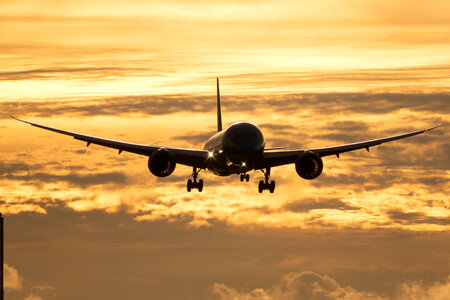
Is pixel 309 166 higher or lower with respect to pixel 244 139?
lower

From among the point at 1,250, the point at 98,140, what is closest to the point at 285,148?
the point at 98,140

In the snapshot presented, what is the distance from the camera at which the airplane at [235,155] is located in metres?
47.9

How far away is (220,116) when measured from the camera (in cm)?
8806

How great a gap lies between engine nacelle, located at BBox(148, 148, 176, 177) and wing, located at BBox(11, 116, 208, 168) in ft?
8.99

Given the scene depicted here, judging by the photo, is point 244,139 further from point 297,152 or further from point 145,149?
point 145,149

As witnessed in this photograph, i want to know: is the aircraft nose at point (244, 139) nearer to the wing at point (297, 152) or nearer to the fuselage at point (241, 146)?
the fuselage at point (241, 146)

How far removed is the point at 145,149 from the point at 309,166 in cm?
1557

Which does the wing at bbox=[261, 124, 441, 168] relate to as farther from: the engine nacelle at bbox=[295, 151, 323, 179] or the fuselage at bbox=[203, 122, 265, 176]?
the fuselage at bbox=[203, 122, 265, 176]

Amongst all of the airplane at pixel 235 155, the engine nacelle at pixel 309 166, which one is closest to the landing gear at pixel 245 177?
the airplane at pixel 235 155

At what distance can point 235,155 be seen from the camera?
48156 mm

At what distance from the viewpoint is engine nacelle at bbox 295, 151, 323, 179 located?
5153 cm

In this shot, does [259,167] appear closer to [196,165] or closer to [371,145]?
[196,165]

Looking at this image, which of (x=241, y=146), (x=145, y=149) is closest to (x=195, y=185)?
(x=145, y=149)

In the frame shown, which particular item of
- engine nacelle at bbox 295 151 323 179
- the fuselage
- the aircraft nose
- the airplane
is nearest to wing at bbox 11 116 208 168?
the airplane
